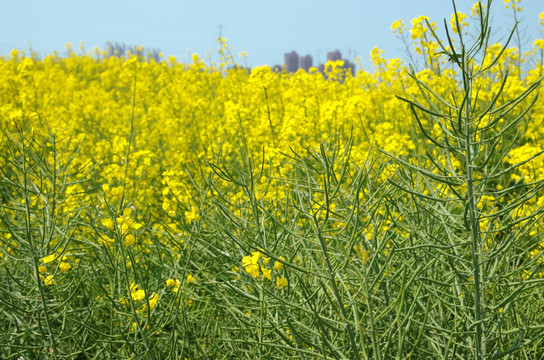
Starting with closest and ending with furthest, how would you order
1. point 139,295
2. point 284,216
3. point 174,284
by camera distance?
1. point 139,295
2. point 174,284
3. point 284,216

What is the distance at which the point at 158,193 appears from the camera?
173 inches

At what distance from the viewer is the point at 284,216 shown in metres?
2.21

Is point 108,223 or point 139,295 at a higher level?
point 108,223

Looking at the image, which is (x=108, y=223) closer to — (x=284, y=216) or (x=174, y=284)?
(x=174, y=284)

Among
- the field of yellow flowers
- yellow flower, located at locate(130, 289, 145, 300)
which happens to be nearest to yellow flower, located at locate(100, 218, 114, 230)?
the field of yellow flowers

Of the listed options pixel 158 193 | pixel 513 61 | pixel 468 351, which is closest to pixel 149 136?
pixel 158 193

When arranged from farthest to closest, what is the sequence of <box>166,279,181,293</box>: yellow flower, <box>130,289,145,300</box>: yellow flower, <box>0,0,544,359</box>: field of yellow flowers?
1. <box>166,279,181,293</box>: yellow flower
2. <box>130,289,145,300</box>: yellow flower
3. <box>0,0,544,359</box>: field of yellow flowers

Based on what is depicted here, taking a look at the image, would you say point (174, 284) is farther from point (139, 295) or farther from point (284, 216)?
point (284, 216)

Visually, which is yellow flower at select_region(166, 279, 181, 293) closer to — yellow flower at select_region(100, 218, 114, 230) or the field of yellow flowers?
the field of yellow flowers

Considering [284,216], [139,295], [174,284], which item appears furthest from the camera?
[284,216]

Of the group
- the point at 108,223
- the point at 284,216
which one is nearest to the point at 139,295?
the point at 108,223

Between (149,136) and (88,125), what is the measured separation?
5.71 feet

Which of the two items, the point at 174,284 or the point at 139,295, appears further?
the point at 174,284

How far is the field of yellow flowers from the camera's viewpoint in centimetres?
115
